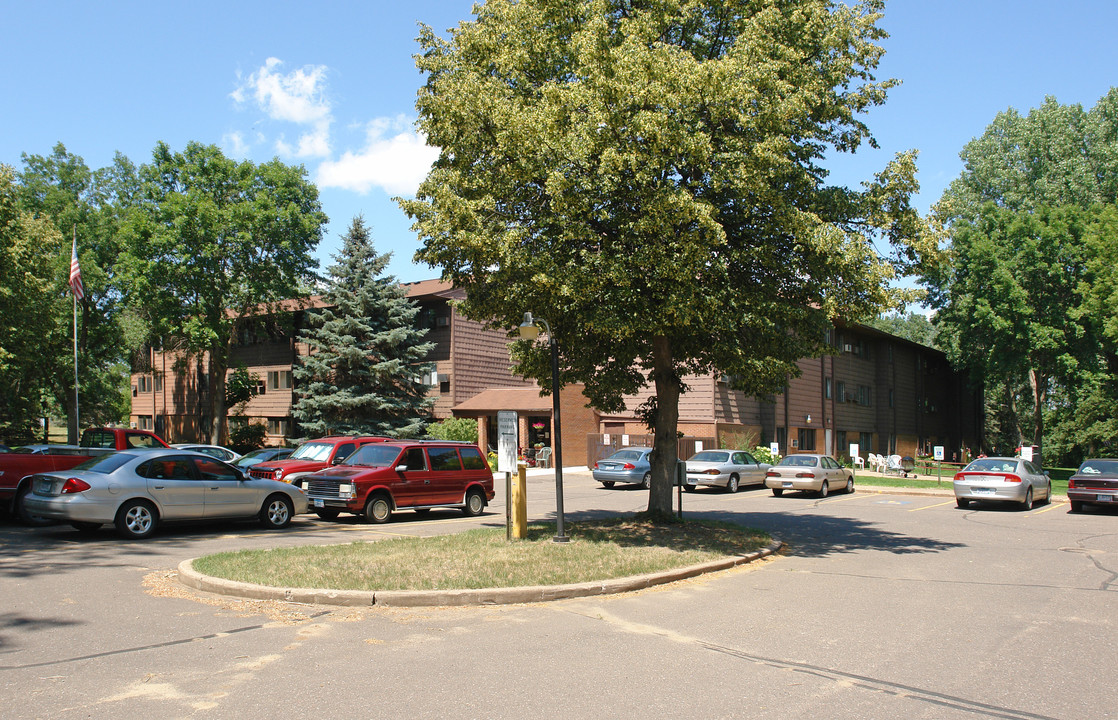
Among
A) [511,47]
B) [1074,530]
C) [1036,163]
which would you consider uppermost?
[1036,163]

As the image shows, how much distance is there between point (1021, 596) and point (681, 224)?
6.63m

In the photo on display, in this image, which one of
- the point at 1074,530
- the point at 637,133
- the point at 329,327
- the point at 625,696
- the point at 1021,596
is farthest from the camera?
the point at 329,327

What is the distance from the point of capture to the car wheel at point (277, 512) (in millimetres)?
15406

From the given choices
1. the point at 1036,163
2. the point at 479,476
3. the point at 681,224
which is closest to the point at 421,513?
the point at 479,476

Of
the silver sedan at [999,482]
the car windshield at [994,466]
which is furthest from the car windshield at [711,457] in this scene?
the car windshield at [994,466]

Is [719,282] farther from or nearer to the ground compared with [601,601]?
farther from the ground

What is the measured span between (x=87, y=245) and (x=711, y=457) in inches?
1429

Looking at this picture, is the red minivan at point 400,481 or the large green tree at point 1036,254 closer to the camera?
→ the red minivan at point 400,481

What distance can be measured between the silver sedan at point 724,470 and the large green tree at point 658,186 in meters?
12.5

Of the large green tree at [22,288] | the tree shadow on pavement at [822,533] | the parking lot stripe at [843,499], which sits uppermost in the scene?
the large green tree at [22,288]

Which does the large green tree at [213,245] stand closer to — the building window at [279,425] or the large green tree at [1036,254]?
the building window at [279,425]

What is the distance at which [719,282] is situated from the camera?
42.1 ft

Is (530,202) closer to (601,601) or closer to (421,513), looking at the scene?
(601,601)

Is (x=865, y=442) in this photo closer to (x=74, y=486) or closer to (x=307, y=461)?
(x=307, y=461)
